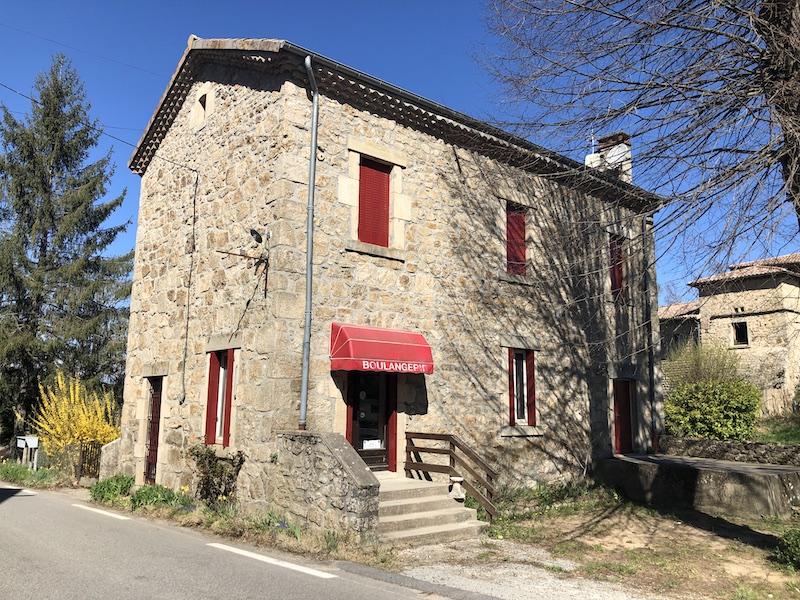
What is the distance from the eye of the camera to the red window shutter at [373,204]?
10.3 meters

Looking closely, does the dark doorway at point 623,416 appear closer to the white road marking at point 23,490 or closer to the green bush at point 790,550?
the green bush at point 790,550

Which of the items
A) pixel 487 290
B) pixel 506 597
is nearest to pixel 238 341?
pixel 487 290

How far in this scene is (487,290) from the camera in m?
11.9

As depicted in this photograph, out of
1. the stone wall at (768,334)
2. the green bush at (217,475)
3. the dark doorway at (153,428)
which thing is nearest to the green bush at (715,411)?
the stone wall at (768,334)

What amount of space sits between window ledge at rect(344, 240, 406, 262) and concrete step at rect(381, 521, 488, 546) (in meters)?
4.31

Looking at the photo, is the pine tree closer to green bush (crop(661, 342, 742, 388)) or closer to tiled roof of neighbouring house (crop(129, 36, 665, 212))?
tiled roof of neighbouring house (crop(129, 36, 665, 212))

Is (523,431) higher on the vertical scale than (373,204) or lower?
lower

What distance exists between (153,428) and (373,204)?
6249 millimetres

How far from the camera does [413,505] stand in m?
8.66

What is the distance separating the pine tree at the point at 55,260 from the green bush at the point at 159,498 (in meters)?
12.2

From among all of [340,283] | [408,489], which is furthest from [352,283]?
[408,489]

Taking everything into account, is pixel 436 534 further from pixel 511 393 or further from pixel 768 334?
pixel 768 334

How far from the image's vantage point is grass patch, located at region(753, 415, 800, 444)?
63.6 feet

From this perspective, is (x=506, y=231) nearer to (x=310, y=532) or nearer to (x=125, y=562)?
(x=310, y=532)
